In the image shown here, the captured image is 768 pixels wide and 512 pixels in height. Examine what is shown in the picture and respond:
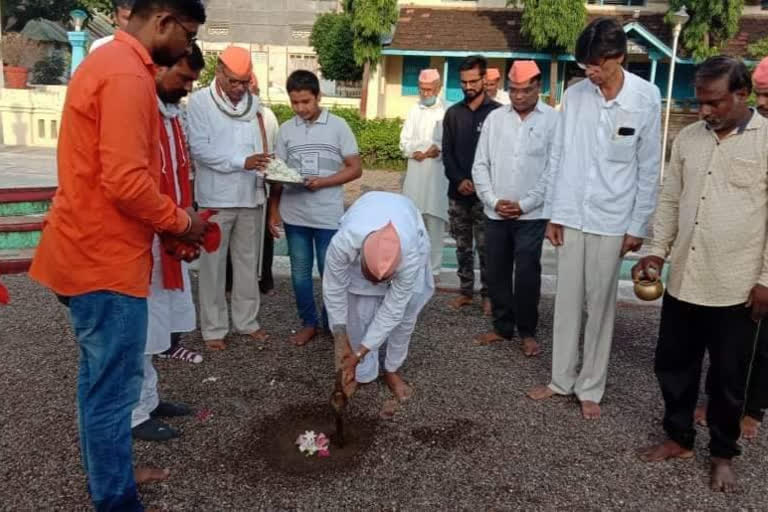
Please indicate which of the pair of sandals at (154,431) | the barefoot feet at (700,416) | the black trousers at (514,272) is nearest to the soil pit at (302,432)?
the pair of sandals at (154,431)

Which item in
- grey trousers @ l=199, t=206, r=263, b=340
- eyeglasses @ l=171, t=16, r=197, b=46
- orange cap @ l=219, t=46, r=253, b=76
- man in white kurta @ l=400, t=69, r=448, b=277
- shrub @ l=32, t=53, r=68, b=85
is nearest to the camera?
eyeglasses @ l=171, t=16, r=197, b=46

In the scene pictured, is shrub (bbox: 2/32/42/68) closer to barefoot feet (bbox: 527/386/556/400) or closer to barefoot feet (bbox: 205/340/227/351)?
barefoot feet (bbox: 205/340/227/351)

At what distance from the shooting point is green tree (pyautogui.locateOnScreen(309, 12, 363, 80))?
72.6 feet

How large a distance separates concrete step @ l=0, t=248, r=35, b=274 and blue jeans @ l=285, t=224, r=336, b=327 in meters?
3.02

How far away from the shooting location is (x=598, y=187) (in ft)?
11.9

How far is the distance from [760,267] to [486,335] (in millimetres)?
2218

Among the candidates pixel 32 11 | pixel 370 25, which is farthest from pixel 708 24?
pixel 32 11

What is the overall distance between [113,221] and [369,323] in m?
1.88

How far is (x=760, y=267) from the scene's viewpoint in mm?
2957

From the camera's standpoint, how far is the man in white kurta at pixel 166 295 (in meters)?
3.21

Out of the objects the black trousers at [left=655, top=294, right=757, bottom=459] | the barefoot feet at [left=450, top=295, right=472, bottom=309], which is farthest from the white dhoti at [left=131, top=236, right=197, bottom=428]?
the barefoot feet at [left=450, top=295, right=472, bottom=309]

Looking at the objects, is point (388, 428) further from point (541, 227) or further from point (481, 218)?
point (481, 218)

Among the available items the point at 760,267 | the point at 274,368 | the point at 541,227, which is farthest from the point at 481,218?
the point at 760,267

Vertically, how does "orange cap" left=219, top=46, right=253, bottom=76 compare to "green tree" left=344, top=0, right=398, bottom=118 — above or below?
below
